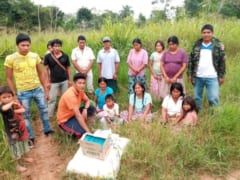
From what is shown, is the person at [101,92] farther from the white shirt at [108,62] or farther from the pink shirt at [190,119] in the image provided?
the pink shirt at [190,119]

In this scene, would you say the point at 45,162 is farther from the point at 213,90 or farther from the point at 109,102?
the point at 213,90

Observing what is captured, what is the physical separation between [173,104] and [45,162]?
214cm

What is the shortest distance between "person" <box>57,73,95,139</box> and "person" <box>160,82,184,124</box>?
128cm

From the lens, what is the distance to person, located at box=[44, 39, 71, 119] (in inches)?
202

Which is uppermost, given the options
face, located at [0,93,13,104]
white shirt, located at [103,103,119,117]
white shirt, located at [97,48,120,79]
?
white shirt, located at [97,48,120,79]

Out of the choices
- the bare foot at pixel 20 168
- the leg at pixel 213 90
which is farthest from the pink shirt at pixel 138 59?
the bare foot at pixel 20 168

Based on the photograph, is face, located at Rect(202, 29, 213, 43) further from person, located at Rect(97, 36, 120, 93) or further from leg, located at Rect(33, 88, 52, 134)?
leg, located at Rect(33, 88, 52, 134)

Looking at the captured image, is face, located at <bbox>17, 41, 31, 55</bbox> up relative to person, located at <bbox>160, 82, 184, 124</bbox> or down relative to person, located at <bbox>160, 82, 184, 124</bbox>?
up

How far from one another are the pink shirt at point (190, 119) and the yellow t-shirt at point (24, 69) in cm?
222

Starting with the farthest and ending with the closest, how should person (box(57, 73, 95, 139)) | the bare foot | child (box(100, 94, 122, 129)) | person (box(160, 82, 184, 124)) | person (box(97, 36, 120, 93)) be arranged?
person (box(97, 36, 120, 93))
child (box(100, 94, 122, 129))
person (box(160, 82, 184, 124))
person (box(57, 73, 95, 139))
the bare foot

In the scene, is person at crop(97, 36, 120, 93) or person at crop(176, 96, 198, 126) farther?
person at crop(97, 36, 120, 93)

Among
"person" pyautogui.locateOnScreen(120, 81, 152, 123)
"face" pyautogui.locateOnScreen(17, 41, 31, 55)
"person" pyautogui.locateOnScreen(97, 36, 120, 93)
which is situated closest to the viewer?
"face" pyautogui.locateOnScreen(17, 41, 31, 55)

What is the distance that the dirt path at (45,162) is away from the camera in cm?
385

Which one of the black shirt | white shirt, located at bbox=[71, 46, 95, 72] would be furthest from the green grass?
white shirt, located at bbox=[71, 46, 95, 72]
